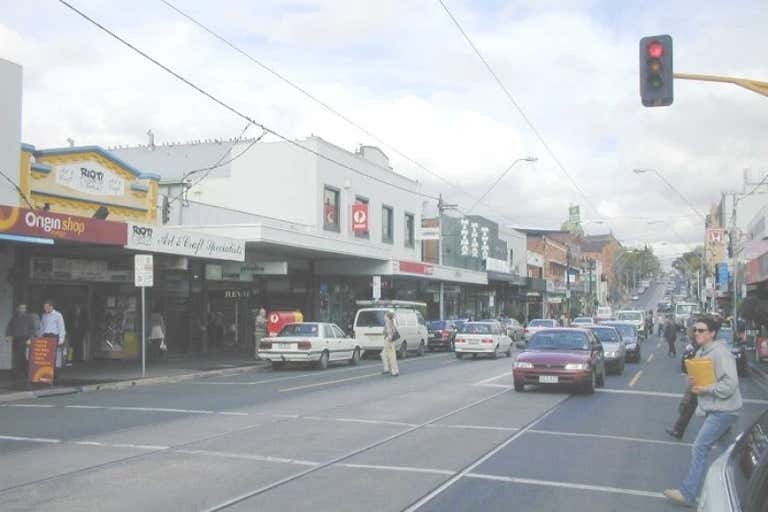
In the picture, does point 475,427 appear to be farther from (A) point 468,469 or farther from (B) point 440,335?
(B) point 440,335

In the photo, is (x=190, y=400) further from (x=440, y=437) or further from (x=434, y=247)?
(x=434, y=247)

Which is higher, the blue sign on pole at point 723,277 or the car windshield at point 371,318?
the blue sign on pole at point 723,277

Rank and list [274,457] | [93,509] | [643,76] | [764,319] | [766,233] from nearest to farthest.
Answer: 1. [93,509]
2. [274,457]
3. [643,76]
4. [764,319]
5. [766,233]

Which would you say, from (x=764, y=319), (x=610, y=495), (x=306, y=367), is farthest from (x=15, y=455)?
(x=764, y=319)

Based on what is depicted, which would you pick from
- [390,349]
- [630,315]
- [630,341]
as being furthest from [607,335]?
[630,315]

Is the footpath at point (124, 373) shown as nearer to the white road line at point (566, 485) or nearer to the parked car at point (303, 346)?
the parked car at point (303, 346)

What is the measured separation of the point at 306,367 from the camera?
86.1 ft

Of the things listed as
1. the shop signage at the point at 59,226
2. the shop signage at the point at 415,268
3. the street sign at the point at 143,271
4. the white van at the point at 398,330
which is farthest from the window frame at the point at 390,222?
the street sign at the point at 143,271

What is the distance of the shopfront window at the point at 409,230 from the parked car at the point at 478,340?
48.0ft

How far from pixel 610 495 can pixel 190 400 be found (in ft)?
32.7

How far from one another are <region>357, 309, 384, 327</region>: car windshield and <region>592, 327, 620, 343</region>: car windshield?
908 cm

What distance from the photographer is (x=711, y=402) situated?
7.34 m

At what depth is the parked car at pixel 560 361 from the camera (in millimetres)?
17203

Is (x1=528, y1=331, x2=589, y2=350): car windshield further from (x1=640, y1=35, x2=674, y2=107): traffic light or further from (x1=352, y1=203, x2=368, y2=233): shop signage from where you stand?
(x1=352, y1=203, x2=368, y2=233): shop signage
